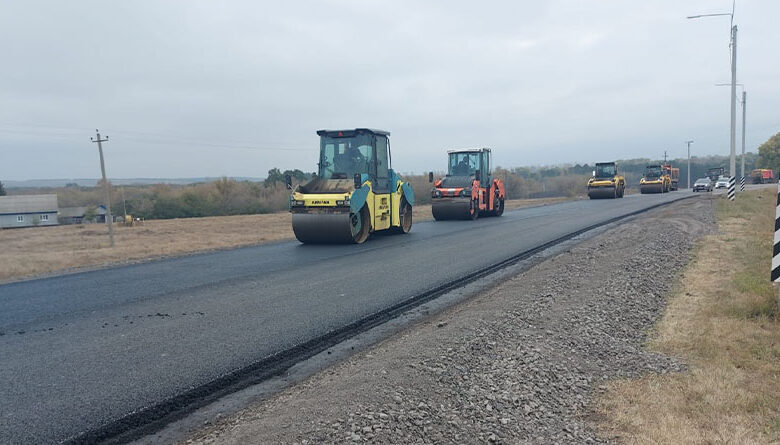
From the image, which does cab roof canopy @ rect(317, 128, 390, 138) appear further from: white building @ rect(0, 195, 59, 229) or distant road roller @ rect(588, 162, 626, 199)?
white building @ rect(0, 195, 59, 229)

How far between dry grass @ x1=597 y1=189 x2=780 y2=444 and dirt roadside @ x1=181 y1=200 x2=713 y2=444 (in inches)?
8.2

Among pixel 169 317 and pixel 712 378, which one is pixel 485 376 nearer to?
pixel 712 378

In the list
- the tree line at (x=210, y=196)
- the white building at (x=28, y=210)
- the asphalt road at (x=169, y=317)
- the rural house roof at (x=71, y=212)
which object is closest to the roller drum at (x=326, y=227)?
the asphalt road at (x=169, y=317)

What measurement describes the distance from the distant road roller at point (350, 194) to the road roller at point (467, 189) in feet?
14.5

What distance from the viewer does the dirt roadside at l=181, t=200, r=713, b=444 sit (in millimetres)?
3643

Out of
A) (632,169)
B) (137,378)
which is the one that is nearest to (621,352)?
(137,378)

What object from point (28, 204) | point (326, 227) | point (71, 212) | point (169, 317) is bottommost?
point (71, 212)

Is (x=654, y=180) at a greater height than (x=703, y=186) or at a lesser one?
greater

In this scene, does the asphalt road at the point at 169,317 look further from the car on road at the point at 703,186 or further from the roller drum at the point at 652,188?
the car on road at the point at 703,186

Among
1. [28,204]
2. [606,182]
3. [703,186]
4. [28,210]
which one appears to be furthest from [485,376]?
[28,204]

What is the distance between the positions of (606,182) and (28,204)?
5070 centimetres

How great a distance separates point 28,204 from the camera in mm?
53844

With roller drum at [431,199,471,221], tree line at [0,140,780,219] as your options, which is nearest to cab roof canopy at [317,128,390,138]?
roller drum at [431,199,471,221]

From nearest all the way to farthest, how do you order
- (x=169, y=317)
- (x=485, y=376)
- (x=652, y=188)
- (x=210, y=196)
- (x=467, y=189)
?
(x=485, y=376) → (x=169, y=317) → (x=467, y=189) → (x=652, y=188) → (x=210, y=196)
